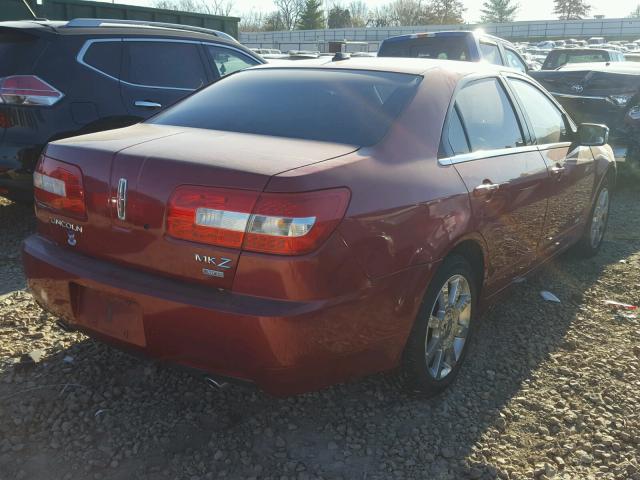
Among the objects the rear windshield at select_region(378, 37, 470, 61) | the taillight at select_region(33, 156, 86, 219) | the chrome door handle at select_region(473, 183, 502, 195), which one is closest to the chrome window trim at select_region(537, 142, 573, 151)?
the chrome door handle at select_region(473, 183, 502, 195)

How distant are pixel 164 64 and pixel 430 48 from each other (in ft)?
14.6

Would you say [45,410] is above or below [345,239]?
below

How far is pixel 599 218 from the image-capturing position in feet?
17.0

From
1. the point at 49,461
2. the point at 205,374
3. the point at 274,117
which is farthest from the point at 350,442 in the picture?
the point at 274,117

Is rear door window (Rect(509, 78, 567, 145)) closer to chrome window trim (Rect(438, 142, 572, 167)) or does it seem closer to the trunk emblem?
chrome window trim (Rect(438, 142, 572, 167))

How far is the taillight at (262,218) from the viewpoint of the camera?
213 cm

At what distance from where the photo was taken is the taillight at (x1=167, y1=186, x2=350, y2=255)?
213cm

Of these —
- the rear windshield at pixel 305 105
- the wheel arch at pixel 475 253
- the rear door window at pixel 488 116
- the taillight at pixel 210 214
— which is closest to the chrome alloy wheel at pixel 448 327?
the wheel arch at pixel 475 253

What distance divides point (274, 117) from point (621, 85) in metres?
6.53

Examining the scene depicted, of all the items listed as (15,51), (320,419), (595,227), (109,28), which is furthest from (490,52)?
(320,419)

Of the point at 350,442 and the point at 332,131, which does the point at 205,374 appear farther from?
the point at 332,131

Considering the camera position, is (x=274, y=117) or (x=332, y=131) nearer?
(x=332, y=131)

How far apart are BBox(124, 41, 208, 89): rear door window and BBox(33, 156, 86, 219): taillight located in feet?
9.56

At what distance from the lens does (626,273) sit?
4.88 meters
